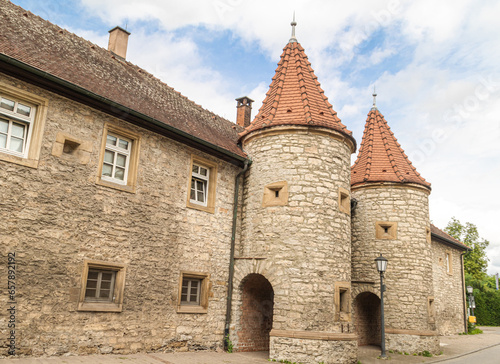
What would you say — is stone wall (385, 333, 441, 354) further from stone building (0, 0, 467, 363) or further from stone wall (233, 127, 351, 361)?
stone wall (233, 127, 351, 361)

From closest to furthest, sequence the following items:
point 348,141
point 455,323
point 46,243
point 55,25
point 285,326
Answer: point 46,243 → point 285,326 → point 55,25 → point 348,141 → point 455,323

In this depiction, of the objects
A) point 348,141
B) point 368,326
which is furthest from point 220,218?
point 368,326

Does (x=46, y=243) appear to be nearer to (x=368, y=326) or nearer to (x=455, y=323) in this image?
(x=368, y=326)

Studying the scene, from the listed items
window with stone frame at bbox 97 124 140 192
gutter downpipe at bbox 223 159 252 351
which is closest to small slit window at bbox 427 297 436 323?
gutter downpipe at bbox 223 159 252 351

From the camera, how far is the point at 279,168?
11.5m

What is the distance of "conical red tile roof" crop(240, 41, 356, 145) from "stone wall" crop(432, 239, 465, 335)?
38.0 ft

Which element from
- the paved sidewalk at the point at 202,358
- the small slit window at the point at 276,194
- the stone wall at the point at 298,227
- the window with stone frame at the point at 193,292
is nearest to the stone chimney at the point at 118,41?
the stone wall at the point at 298,227

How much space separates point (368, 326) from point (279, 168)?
748cm

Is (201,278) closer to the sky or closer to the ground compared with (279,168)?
closer to the ground

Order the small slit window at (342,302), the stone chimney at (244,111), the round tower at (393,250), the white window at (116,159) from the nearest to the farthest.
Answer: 1. the white window at (116,159)
2. the small slit window at (342,302)
3. the round tower at (393,250)
4. the stone chimney at (244,111)

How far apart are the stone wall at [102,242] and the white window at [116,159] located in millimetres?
300

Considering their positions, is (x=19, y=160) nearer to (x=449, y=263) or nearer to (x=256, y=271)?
(x=256, y=271)

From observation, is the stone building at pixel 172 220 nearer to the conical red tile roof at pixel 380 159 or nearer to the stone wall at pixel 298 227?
the stone wall at pixel 298 227

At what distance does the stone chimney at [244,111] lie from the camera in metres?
17.0
